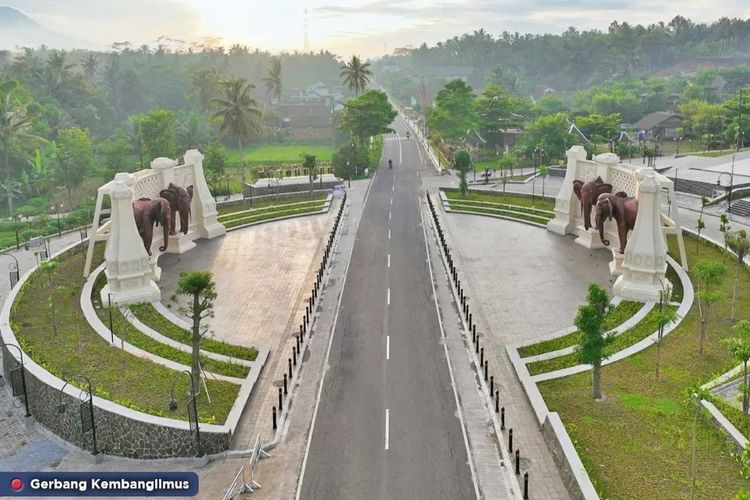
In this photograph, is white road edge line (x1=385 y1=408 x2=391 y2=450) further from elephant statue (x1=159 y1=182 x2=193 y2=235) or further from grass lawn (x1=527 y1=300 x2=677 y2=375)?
elephant statue (x1=159 y1=182 x2=193 y2=235)

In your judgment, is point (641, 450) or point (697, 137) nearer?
point (641, 450)

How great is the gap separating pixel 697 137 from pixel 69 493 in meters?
92.4

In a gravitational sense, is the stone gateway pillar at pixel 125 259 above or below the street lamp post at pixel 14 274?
above

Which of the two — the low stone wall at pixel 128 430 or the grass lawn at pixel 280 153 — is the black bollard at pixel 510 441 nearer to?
the low stone wall at pixel 128 430

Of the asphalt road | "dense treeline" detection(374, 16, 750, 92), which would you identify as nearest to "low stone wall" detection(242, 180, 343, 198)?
the asphalt road

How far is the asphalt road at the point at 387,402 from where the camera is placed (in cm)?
1923

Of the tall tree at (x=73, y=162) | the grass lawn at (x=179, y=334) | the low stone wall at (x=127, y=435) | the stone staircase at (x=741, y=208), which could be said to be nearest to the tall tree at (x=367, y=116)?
the tall tree at (x=73, y=162)

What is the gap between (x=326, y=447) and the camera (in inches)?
829

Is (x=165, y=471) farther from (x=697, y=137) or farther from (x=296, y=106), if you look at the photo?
(x=296, y=106)

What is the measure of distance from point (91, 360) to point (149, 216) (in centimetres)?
1264

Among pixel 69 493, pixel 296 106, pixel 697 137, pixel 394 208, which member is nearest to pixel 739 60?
pixel 697 137

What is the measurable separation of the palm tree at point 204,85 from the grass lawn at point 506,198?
234 ft

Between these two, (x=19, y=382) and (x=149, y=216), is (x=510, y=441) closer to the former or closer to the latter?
(x=19, y=382)

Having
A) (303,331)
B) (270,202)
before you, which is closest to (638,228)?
(303,331)
